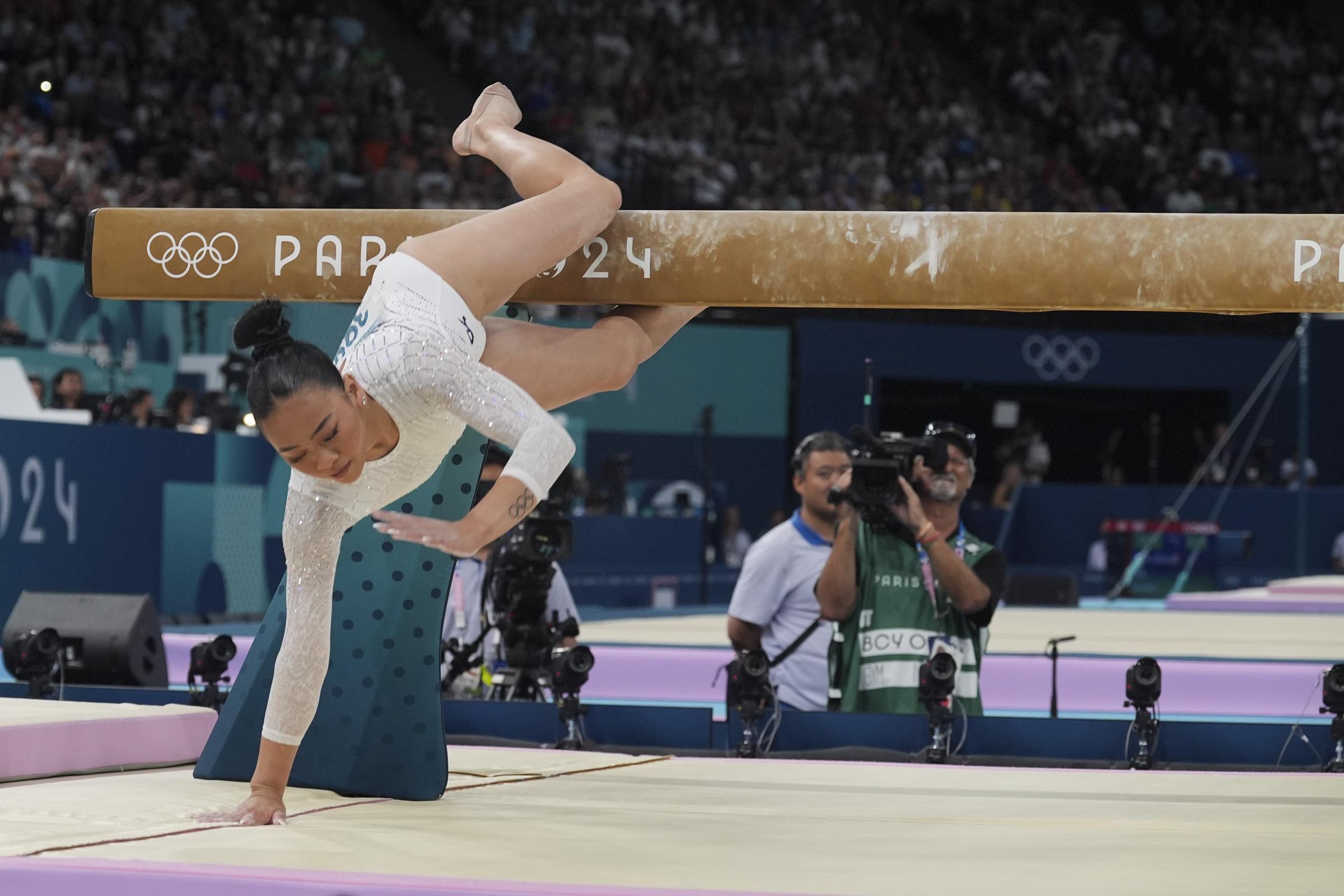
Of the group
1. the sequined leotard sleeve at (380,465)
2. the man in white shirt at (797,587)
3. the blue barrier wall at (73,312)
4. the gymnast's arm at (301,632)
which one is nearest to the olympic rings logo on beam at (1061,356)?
the blue barrier wall at (73,312)

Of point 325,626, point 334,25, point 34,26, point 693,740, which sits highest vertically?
point 334,25

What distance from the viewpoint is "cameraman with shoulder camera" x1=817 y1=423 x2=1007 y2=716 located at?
4457 millimetres

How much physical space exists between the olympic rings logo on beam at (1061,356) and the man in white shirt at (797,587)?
36.6 feet

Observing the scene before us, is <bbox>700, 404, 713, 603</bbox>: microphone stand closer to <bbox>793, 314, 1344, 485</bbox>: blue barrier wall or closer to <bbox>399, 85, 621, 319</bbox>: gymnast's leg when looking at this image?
<bbox>793, 314, 1344, 485</bbox>: blue barrier wall

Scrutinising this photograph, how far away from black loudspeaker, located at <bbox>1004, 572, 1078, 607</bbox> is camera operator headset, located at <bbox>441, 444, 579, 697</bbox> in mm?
6226

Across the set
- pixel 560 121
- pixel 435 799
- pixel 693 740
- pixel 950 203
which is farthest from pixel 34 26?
pixel 435 799

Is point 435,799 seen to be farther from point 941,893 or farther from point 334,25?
point 334,25

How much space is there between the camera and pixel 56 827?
266 centimetres

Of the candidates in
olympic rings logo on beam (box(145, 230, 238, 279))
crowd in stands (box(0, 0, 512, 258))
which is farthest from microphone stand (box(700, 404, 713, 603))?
olympic rings logo on beam (box(145, 230, 238, 279))

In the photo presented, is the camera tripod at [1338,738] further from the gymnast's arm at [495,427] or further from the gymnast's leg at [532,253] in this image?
the gymnast's arm at [495,427]

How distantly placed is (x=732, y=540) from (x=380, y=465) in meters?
11.8

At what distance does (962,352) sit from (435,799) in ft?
42.6

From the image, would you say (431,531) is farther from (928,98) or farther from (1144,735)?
(928,98)

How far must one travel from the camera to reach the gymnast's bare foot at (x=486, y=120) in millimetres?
3416
